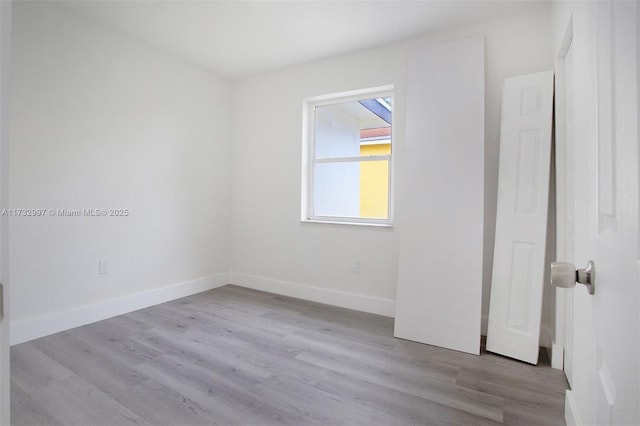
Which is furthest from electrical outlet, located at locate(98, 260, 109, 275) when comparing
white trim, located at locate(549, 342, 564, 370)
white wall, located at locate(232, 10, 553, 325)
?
white trim, located at locate(549, 342, 564, 370)

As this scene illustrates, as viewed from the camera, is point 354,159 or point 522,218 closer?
point 522,218

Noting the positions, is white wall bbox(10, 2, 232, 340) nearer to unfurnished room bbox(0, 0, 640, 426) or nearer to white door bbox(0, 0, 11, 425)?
unfurnished room bbox(0, 0, 640, 426)

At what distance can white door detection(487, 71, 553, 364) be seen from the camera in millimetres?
2303

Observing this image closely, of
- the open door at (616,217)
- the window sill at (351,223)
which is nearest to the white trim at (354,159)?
the window sill at (351,223)

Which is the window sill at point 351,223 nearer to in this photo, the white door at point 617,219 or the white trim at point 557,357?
the white trim at point 557,357

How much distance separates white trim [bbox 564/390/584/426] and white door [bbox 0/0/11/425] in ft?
6.56

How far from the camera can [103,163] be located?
302 cm

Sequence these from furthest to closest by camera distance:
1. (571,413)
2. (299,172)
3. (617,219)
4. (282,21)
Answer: (299,172) < (282,21) < (571,413) < (617,219)

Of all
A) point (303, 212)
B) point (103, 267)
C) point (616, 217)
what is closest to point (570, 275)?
point (616, 217)

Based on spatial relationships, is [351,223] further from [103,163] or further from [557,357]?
[103,163]

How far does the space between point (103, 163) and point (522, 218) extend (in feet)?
11.7

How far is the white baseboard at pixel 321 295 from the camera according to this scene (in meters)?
3.24

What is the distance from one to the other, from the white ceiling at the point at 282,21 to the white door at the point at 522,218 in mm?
797

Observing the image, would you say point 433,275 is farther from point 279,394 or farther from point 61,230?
point 61,230
